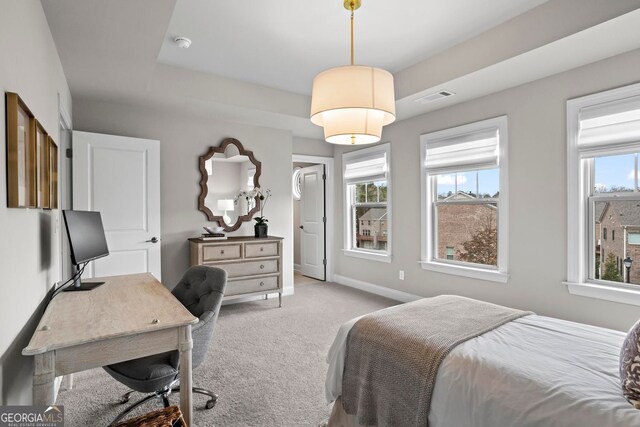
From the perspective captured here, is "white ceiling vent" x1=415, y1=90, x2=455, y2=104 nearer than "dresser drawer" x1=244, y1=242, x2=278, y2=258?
Yes

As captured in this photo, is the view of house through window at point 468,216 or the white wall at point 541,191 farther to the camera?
the view of house through window at point 468,216

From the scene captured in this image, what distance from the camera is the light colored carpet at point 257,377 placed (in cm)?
216

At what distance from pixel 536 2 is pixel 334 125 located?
180 cm

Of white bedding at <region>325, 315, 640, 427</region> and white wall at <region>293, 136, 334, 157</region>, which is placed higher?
white wall at <region>293, 136, 334, 157</region>

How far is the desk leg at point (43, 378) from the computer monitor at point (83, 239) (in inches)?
32.7

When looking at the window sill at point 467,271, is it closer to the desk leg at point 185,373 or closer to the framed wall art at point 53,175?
the desk leg at point 185,373

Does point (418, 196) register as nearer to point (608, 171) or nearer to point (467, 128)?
point (467, 128)

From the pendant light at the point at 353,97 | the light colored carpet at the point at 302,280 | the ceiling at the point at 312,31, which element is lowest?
the light colored carpet at the point at 302,280

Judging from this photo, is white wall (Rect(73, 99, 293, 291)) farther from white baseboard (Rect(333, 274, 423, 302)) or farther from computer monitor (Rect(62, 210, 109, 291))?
white baseboard (Rect(333, 274, 423, 302))

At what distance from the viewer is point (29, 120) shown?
1.61 metres

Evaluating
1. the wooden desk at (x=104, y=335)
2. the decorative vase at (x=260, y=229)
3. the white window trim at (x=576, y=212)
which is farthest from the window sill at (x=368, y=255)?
the wooden desk at (x=104, y=335)

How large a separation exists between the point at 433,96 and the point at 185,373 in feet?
11.3

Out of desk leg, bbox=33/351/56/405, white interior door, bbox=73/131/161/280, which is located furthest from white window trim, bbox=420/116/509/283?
desk leg, bbox=33/351/56/405

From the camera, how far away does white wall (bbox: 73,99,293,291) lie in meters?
3.93
